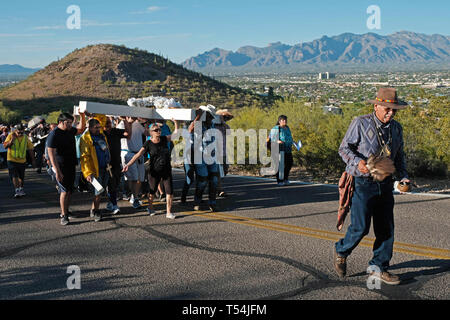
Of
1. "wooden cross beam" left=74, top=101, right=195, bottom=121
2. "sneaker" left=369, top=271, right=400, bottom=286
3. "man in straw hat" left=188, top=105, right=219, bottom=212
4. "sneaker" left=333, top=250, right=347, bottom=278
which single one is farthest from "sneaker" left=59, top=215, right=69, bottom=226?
"sneaker" left=369, top=271, right=400, bottom=286

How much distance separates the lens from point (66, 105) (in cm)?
6719

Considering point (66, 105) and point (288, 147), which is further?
point (66, 105)

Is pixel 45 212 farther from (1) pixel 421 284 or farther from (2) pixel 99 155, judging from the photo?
(1) pixel 421 284

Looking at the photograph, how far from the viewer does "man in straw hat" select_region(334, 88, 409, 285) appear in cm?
539

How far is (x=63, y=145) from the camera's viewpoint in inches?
336

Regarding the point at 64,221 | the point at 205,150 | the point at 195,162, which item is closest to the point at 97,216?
the point at 64,221

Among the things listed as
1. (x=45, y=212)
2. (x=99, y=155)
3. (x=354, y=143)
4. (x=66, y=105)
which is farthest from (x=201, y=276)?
(x=66, y=105)

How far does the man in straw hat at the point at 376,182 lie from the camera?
539 cm

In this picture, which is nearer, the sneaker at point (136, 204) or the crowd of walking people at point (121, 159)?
the crowd of walking people at point (121, 159)

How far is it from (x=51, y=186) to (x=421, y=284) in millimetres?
10602

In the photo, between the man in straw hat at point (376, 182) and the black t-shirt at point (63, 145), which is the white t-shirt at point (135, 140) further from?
the man in straw hat at point (376, 182)

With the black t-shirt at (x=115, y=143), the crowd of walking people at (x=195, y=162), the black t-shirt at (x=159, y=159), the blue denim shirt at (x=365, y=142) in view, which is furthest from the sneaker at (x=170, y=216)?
the blue denim shirt at (x=365, y=142)

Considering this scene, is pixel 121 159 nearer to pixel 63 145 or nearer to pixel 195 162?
pixel 195 162

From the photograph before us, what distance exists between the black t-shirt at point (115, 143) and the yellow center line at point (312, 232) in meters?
1.83
